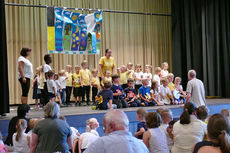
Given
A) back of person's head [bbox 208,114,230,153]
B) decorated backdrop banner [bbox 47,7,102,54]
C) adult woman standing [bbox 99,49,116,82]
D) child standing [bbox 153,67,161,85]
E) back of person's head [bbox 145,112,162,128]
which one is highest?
decorated backdrop banner [bbox 47,7,102,54]

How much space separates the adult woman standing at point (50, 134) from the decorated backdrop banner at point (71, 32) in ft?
19.5

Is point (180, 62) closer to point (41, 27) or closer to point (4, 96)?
point (41, 27)

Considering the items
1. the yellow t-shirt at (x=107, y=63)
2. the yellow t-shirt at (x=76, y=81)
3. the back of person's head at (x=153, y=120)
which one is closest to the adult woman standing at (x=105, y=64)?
the yellow t-shirt at (x=107, y=63)

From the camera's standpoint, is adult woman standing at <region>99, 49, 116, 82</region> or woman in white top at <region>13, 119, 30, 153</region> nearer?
woman in white top at <region>13, 119, 30, 153</region>

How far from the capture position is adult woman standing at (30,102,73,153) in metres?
3.11

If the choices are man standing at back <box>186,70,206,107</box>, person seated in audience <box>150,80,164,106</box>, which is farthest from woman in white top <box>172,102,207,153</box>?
person seated in audience <box>150,80,164,106</box>

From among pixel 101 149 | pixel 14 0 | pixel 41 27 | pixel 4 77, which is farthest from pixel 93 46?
pixel 101 149

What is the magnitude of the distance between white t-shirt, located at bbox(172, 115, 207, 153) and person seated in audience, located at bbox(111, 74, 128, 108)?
13.6 feet

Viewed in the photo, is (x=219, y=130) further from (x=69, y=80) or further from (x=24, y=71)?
(x=69, y=80)

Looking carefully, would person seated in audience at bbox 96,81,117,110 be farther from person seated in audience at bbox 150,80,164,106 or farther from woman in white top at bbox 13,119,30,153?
woman in white top at bbox 13,119,30,153

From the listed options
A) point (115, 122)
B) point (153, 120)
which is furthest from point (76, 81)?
point (115, 122)

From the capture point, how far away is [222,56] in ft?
36.1

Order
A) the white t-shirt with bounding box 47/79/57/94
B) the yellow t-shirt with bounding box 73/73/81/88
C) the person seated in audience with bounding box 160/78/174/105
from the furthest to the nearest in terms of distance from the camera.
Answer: the yellow t-shirt with bounding box 73/73/81/88 → the person seated in audience with bounding box 160/78/174/105 → the white t-shirt with bounding box 47/79/57/94

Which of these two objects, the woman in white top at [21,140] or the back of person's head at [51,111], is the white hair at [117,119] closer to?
the back of person's head at [51,111]
